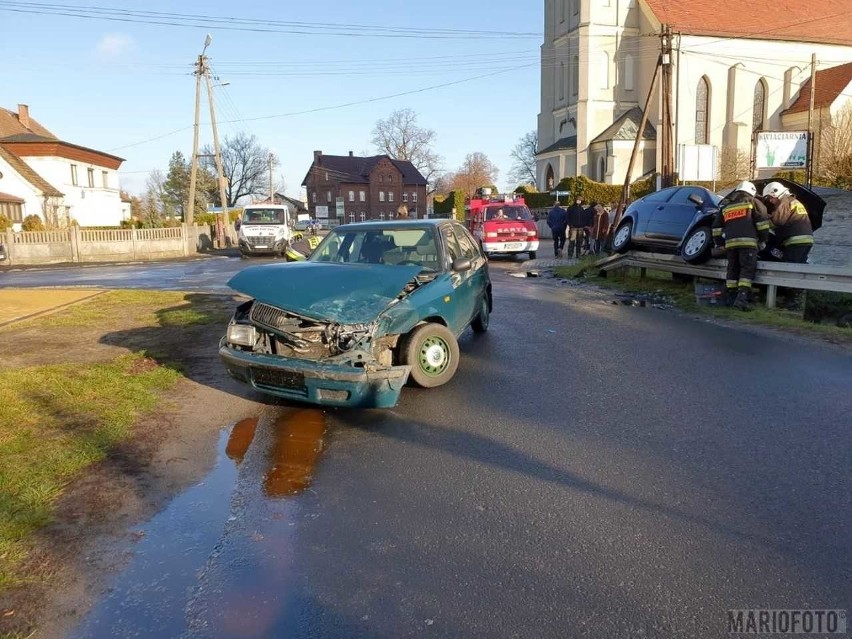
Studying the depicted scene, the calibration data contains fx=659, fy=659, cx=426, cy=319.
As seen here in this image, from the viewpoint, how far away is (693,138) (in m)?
47.7

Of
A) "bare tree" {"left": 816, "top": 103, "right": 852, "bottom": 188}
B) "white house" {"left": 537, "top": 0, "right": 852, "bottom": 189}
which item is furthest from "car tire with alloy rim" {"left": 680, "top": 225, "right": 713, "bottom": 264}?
"white house" {"left": 537, "top": 0, "right": 852, "bottom": 189}

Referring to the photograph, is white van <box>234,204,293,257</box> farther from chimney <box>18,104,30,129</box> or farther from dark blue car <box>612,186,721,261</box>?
chimney <box>18,104,30,129</box>

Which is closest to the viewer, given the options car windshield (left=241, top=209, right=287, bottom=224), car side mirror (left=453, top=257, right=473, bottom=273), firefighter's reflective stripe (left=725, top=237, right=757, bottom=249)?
car side mirror (left=453, top=257, right=473, bottom=273)

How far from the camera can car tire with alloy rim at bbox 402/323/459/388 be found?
6051 millimetres

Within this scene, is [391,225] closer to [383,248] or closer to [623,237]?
[383,248]

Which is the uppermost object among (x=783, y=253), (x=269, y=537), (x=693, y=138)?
(x=693, y=138)

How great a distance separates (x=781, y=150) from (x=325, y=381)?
23.7 metres

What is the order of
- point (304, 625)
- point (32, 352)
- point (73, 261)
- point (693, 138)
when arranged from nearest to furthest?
1. point (304, 625)
2. point (32, 352)
3. point (73, 261)
4. point (693, 138)

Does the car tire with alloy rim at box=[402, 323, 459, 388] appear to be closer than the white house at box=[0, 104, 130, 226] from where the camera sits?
Yes

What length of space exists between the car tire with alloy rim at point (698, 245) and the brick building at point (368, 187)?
81.3 meters

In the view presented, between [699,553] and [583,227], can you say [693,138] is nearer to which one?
[583,227]

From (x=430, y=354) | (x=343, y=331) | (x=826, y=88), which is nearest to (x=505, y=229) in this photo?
(x=430, y=354)

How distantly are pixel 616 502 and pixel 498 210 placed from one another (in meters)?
19.7

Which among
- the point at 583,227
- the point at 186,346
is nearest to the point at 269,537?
the point at 186,346
